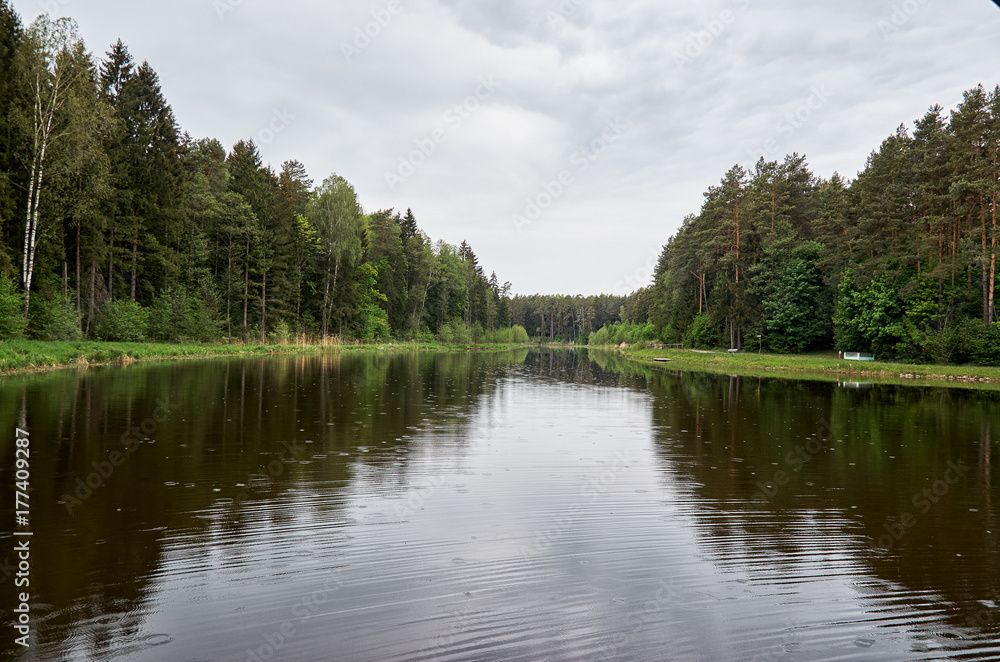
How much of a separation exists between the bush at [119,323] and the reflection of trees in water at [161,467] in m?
16.5

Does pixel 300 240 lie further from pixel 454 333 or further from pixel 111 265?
pixel 454 333

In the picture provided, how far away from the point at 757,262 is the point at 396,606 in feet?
209

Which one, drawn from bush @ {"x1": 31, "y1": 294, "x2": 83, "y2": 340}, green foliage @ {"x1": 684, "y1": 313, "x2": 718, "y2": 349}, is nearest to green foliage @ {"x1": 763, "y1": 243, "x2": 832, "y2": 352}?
green foliage @ {"x1": 684, "y1": 313, "x2": 718, "y2": 349}

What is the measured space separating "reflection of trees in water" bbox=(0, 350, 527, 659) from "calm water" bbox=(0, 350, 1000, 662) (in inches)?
1.6

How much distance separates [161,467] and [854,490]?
10501 millimetres

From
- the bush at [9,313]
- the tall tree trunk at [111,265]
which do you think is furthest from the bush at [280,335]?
the bush at [9,313]

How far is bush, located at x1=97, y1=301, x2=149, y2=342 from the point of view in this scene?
33.5 meters

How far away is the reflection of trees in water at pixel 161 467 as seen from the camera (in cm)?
430

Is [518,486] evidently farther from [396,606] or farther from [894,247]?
[894,247]

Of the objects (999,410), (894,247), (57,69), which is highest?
(57,69)

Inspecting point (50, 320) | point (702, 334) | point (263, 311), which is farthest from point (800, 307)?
point (50, 320)

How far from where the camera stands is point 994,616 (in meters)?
4.39

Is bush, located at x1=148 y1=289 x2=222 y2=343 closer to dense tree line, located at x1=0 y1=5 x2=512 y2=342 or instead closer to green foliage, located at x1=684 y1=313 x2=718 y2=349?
dense tree line, located at x1=0 y1=5 x2=512 y2=342

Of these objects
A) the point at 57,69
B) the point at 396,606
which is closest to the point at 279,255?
the point at 57,69
